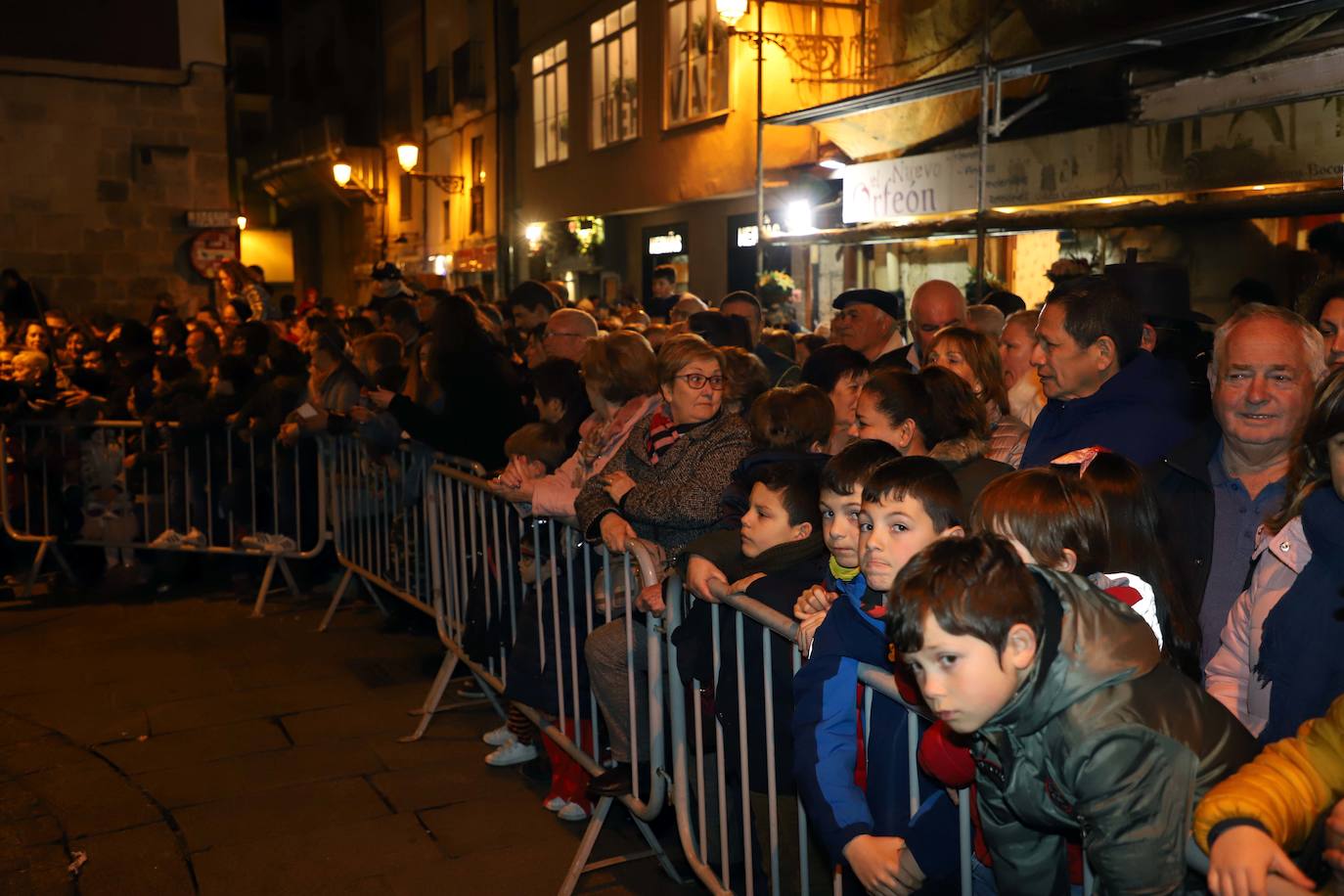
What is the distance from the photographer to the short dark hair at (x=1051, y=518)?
2586 mm

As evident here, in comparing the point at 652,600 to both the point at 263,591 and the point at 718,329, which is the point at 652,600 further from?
the point at 263,591

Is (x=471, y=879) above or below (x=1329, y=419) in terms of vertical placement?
below

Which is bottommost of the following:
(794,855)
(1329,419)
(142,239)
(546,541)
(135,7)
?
(794,855)

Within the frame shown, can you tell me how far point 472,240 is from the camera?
29.4m

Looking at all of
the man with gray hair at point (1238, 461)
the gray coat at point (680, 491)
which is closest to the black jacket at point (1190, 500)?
the man with gray hair at point (1238, 461)

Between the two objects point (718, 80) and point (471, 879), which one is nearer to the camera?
point (471, 879)

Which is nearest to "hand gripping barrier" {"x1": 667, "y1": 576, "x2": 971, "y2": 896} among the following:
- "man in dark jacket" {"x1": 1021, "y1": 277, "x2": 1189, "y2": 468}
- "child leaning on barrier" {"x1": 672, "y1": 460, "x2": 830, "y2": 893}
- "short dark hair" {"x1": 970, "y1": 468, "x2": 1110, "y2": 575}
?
"child leaning on barrier" {"x1": 672, "y1": 460, "x2": 830, "y2": 893}

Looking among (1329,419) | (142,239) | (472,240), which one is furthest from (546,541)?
(472,240)

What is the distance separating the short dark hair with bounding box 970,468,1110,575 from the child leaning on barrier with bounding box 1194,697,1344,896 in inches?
21.7

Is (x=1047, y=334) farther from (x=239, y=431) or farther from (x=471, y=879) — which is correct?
(x=239, y=431)

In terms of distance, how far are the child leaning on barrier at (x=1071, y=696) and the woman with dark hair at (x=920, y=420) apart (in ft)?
5.34

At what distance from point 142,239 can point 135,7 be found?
3.53 metres

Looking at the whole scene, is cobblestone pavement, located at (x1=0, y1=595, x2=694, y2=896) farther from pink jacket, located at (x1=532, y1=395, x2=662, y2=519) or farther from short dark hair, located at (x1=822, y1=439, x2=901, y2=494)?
short dark hair, located at (x1=822, y1=439, x2=901, y2=494)

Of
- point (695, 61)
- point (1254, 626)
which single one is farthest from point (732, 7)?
point (1254, 626)
